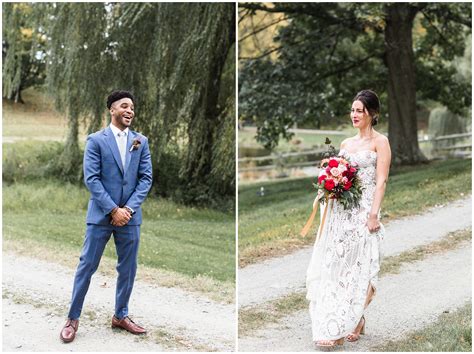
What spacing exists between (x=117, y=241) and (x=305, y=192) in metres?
3.93

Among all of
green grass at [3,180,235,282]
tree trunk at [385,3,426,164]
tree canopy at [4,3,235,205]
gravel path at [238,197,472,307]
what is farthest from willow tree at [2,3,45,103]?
tree trunk at [385,3,426,164]

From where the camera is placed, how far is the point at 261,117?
30.0 feet

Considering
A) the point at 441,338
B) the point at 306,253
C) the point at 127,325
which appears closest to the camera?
the point at 127,325

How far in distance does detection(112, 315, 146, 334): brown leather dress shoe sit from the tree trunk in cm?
493

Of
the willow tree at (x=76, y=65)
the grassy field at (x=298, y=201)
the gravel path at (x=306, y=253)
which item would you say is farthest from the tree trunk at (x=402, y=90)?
the willow tree at (x=76, y=65)

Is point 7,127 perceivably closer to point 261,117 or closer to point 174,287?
point 174,287

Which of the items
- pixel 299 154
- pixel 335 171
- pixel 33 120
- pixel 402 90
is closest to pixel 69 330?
pixel 335 171

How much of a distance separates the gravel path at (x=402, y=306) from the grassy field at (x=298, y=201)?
864 mm

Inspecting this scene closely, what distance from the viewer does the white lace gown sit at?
432cm

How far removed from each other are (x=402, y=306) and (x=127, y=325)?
1.99 metres

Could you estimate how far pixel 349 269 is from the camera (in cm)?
435

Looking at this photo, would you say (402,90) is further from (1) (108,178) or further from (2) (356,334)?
(1) (108,178)

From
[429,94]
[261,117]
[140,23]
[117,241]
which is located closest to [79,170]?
[140,23]

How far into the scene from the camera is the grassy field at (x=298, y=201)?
6.24 metres
